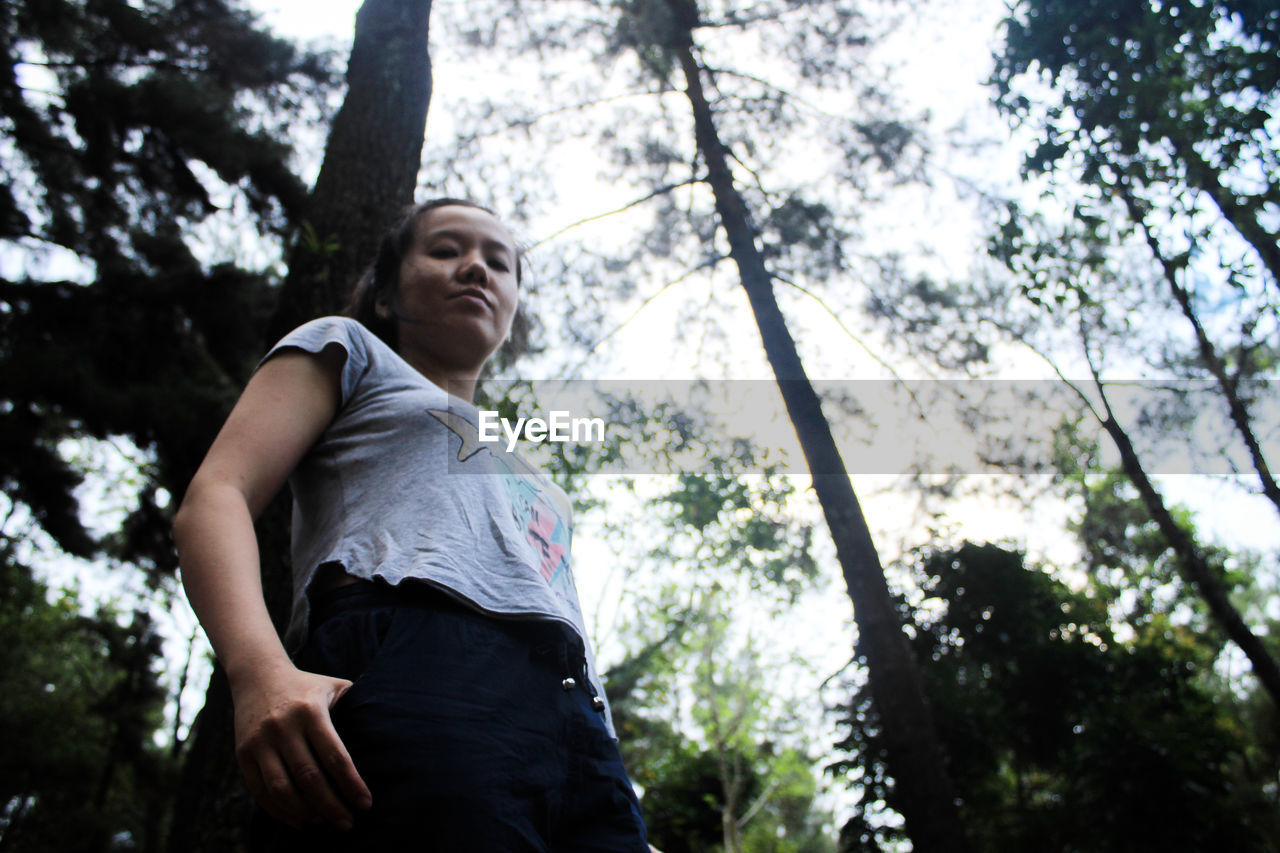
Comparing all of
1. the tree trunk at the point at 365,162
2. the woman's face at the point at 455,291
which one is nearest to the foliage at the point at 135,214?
the tree trunk at the point at 365,162

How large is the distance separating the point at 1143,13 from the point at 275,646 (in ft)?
A: 19.7

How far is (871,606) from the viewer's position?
15.5ft

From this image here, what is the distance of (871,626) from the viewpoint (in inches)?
183

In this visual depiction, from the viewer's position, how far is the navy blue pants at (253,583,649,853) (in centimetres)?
72

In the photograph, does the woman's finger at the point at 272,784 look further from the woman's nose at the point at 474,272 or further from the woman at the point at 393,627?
the woman's nose at the point at 474,272

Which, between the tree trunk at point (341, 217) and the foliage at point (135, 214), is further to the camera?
the foliage at point (135, 214)

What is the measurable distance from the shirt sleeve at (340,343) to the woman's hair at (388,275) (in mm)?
320

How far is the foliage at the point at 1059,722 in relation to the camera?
7367 mm

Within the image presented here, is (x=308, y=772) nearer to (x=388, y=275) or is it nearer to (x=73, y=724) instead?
(x=388, y=275)

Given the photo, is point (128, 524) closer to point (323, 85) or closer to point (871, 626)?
point (323, 85)

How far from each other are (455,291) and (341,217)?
4.57ft

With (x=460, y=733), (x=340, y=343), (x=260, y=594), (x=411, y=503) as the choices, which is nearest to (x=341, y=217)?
(x=340, y=343)

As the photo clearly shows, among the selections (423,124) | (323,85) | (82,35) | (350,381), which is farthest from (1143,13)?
(82,35)

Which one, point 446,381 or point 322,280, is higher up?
point 322,280
